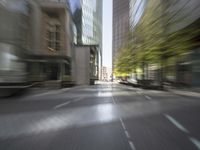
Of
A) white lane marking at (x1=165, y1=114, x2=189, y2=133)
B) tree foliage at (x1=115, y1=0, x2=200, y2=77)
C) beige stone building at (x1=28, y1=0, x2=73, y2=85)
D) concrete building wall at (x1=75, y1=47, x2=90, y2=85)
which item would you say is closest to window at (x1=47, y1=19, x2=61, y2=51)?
beige stone building at (x1=28, y1=0, x2=73, y2=85)

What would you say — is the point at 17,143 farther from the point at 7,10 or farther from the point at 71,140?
the point at 7,10

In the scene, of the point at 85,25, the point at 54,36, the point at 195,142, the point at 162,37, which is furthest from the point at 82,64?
the point at 195,142

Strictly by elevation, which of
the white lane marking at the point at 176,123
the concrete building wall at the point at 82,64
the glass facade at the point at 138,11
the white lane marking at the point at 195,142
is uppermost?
the glass facade at the point at 138,11

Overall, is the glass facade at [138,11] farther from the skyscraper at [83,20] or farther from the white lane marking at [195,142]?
the white lane marking at [195,142]

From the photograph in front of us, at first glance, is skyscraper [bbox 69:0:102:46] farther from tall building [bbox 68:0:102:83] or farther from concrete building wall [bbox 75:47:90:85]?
concrete building wall [bbox 75:47:90:85]

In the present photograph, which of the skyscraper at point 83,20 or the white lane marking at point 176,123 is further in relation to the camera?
the skyscraper at point 83,20

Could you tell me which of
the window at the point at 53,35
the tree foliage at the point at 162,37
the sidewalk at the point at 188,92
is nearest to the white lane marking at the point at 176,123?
the sidewalk at the point at 188,92

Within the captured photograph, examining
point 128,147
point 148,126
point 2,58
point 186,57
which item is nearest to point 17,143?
point 128,147

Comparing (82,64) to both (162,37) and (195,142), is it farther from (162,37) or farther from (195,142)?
(195,142)

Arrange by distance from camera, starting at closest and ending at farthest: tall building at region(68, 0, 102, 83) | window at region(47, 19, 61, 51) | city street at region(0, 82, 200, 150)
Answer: city street at region(0, 82, 200, 150) < window at region(47, 19, 61, 51) < tall building at region(68, 0, 102, 83)

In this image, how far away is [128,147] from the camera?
5.85 metres

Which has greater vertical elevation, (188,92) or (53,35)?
(53,35)

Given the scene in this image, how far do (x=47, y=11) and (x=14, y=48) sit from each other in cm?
4328

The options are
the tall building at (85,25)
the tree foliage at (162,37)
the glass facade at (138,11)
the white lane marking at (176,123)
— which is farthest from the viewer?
the tall building at (85,25)
